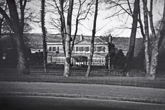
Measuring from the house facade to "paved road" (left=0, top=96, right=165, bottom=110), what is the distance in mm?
490

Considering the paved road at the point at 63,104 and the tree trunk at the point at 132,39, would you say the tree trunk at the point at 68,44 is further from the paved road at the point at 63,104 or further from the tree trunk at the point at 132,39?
the tree trunk at the point at 132,39

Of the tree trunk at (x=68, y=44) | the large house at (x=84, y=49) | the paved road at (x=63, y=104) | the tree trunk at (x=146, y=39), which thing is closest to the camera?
the paved road at (x=63, y=104)

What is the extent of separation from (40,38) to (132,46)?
1123 millimetres

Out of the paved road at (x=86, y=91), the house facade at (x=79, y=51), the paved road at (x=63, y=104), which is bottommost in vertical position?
the paved road at (x=63, y=104)

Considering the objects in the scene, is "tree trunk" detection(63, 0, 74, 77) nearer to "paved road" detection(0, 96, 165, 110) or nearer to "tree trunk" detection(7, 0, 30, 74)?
"paved road" detection(0, 96, 165, 110)

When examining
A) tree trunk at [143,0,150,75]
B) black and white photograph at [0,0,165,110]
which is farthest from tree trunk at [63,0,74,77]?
tree trunk at [143,0,150,75]

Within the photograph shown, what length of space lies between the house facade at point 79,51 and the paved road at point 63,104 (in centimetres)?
49

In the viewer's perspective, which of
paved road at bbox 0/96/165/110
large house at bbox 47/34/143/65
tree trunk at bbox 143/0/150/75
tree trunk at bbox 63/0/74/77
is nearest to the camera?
paved road at bbox 0/96/165/110

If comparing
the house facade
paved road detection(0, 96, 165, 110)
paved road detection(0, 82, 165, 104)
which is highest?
the house facade

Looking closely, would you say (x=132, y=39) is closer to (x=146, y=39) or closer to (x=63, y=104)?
(x=146, y=39)

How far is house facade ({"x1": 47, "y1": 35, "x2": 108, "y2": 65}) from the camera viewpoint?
2342mm

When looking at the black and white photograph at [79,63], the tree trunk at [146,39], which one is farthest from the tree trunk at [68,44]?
the tree trunk at [146,39]

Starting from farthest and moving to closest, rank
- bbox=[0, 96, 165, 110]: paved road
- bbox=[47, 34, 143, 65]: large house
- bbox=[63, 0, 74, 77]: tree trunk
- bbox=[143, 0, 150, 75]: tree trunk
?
1. bbox=[63, 0, 74, 77]: tree trunk
2. bbox=[47, 34, 143, 65]: large house
3. bbox=[143, 0, 150, 75]: tree trunk
4. bbox=[0, 96, 165, 110]: paved road

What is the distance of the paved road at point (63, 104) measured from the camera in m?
2.06
